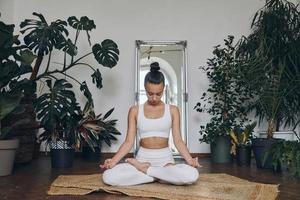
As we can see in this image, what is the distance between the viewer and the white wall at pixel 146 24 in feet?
15.4

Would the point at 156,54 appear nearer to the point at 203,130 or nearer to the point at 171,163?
the point at 203,130

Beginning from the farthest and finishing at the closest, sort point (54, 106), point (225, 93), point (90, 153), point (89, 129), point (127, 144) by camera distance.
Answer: point (90, 153)
point (225, 93)
point (89, 129)
point (54, 106)
point (127, 144)

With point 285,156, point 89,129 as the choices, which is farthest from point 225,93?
point 89,129

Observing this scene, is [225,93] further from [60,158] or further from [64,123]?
[60,158]

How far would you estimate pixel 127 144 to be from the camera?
95.3 inches

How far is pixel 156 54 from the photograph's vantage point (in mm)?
4660

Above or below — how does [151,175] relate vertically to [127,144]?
below

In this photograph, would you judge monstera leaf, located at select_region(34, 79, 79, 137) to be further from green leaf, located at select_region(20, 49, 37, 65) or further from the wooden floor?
the wooden floor

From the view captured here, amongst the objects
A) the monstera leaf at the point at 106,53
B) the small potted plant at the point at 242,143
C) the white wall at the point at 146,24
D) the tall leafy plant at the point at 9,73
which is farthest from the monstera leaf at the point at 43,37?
the small potted plant at the point at 242,143

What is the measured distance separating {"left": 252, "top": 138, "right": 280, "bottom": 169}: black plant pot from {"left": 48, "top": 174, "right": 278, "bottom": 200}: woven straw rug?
35.3 inches

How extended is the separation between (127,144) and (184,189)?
0.49 meters

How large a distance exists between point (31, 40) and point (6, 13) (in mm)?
1206

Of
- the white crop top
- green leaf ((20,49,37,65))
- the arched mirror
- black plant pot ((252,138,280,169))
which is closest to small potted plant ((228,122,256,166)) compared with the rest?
black plant pot ((252,138,280,169))

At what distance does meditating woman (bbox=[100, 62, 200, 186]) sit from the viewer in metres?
2.32
